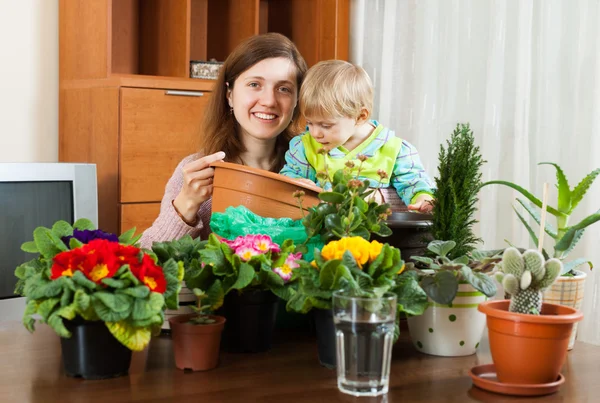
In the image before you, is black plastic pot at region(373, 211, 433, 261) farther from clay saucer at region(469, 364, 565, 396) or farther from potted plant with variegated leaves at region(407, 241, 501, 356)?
clay saucer at region(469, 364, 565, 396)

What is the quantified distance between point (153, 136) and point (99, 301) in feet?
7.20

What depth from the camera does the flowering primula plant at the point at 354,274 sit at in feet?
3.29

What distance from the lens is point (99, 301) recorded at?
0.95m

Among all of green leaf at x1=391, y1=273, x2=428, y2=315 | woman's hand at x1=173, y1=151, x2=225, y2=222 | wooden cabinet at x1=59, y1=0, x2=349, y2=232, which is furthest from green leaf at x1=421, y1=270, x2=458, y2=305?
wooden cabinet at x1=59, y1=0, x2=349, y2=232

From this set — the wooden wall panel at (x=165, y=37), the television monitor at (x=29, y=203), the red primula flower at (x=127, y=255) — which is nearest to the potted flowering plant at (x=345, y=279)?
the red primula flower at (x=127, y=255)

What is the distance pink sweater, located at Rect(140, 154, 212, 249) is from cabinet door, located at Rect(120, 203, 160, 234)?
34.4 inches

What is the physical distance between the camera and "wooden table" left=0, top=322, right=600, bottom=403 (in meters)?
0.94

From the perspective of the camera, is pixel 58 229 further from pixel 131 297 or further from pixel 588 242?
pixel 588 242

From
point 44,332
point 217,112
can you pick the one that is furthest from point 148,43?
point 44,332

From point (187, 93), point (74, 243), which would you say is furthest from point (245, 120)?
point (74, 243)

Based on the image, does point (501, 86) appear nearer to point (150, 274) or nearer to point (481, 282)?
point (481, 282)

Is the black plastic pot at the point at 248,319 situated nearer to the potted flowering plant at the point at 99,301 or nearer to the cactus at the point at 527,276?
the potted flowering plant at the point at 99,301

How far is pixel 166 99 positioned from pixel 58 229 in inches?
81.9

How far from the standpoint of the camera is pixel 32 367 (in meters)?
1.05
